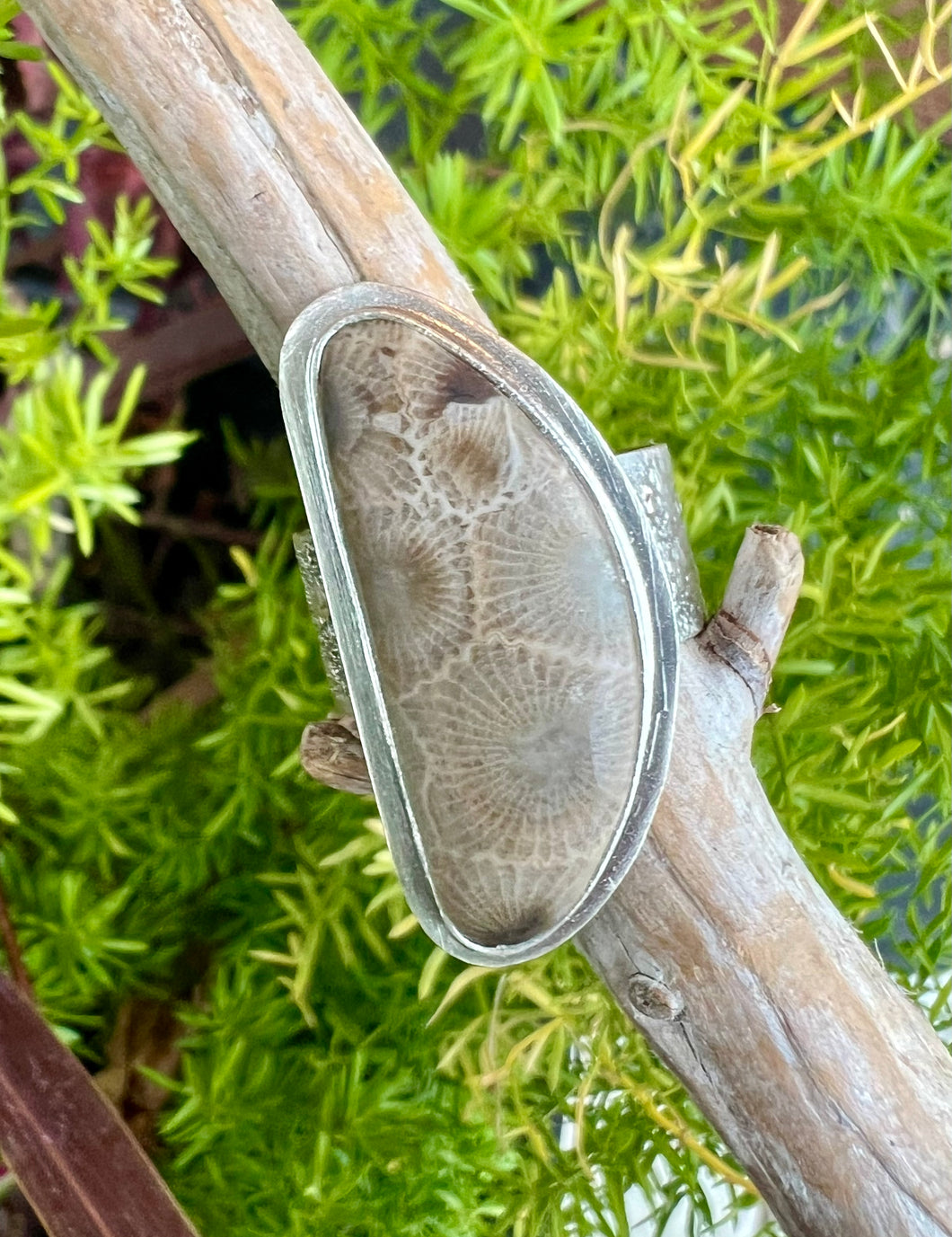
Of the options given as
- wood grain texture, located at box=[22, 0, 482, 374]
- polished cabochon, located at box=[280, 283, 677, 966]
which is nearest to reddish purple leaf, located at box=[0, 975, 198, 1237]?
polished cabochon, located at box=[280, 283, 677, 966]

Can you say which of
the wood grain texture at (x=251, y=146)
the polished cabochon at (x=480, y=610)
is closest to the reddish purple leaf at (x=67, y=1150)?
the polished cabochon at (x=480, y=610)

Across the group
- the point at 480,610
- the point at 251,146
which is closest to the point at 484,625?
the point at 480,610

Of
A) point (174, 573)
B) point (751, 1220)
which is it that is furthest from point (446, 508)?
point (751, 1220)

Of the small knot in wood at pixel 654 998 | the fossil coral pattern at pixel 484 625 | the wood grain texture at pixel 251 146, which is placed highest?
the wood grain texture at pixel 251 146

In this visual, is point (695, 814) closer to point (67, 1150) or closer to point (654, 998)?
A: point (654, 998)

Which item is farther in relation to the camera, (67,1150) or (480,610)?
(67,1150)

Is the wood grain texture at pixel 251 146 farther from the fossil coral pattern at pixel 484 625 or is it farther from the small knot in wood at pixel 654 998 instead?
the small knot in wood at pixel 654 998

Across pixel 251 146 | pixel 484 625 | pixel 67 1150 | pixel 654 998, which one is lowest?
pixel 67 1150
